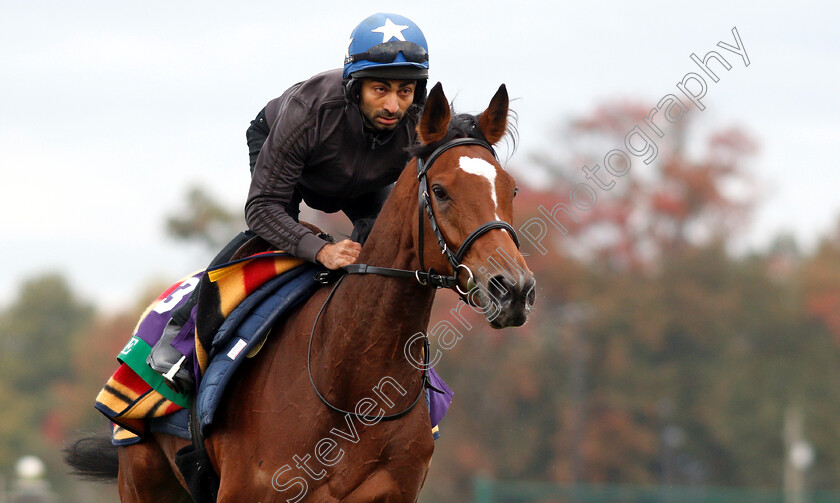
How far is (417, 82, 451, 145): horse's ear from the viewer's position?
5.04 meters

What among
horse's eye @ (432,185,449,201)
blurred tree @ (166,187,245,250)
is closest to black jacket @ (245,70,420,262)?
horse's eye @ (432,185,449,201)

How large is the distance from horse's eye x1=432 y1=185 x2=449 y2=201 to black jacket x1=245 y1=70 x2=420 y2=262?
2.97 feet

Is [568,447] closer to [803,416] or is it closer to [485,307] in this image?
[803,416]

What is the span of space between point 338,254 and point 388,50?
3.54ft

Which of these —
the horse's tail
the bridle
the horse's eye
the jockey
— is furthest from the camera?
the horse's tail

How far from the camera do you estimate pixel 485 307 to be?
15.1 feet

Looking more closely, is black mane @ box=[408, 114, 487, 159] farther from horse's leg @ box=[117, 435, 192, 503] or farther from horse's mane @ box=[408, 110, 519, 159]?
horse's leg @ box=[117, 435, 192, 503]

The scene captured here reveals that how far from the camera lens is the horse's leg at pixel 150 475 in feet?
22.3

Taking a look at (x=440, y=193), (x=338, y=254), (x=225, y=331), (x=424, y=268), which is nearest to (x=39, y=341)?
(x=225, y=331)

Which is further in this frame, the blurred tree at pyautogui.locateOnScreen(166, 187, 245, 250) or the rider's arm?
the blurred tree at pyautogui.locateOnScreen(166, 187, 245, 250)

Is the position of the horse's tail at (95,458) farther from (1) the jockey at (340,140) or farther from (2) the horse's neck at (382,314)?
(2) the horse's neck at (382,314)

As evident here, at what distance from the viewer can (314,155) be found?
5.92 m

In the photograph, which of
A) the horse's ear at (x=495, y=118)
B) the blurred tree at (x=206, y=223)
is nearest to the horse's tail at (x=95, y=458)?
the horse's ear at (x=495, y=118)

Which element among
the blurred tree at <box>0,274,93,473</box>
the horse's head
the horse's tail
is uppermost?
the horse's head
